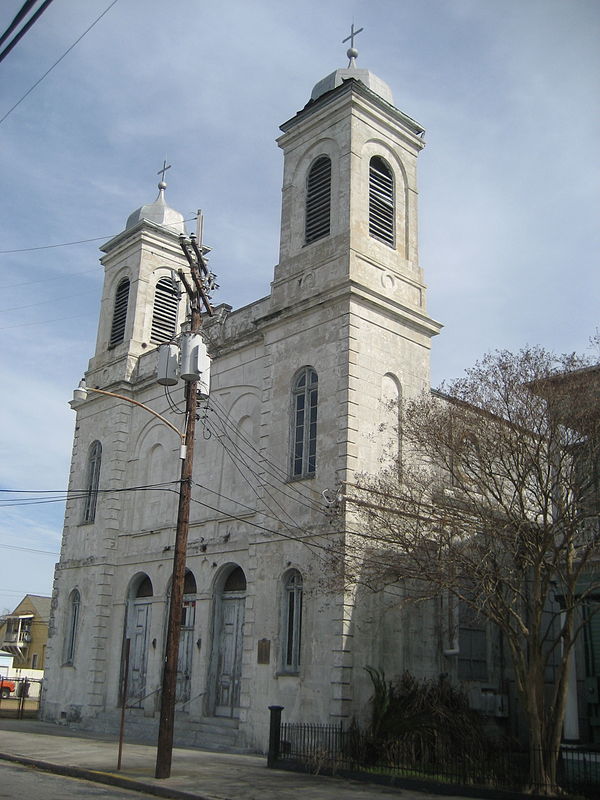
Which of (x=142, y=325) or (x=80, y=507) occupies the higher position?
(x=142, y=325)

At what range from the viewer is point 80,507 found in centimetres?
3048

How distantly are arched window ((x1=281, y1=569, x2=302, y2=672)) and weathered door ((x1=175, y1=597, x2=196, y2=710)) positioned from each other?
→ 435 centimetres

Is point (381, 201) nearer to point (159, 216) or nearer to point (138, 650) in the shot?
point (159, 216)

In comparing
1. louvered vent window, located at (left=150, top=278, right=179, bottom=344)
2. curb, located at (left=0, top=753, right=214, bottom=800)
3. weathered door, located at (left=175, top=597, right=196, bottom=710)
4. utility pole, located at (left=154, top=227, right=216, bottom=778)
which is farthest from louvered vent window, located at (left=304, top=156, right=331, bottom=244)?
curb, located at (left=0, top=753, right=214, bottom=800)

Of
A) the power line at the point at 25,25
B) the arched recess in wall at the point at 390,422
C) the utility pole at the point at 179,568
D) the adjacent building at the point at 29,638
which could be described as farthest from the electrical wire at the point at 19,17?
the adjacent building at the point at 29,638

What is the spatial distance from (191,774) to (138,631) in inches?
444

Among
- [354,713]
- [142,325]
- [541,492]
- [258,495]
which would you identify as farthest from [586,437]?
[142,325]

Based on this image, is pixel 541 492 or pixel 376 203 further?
pixel 376 203

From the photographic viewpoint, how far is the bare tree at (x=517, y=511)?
597 inches

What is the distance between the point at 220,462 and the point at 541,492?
11.4 metres

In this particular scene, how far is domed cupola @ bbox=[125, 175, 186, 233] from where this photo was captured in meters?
32.6

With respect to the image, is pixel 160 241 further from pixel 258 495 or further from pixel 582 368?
pixel 582 368

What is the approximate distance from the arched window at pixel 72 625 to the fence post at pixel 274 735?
12.9 m

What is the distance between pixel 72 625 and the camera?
29344mm
